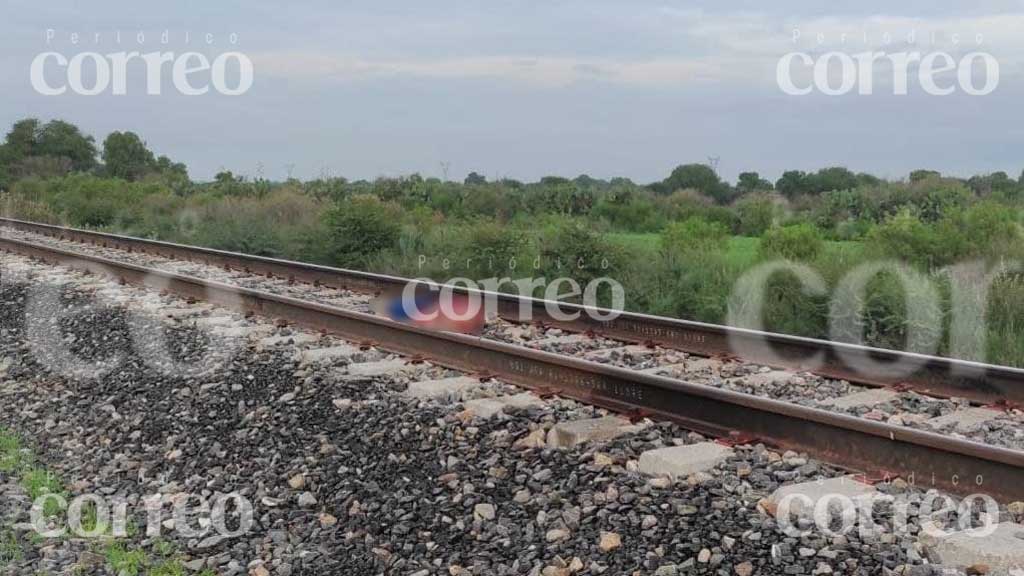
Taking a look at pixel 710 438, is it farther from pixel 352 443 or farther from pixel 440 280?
pixel 440 280

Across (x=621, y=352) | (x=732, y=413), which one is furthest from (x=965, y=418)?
(x=621, y=352)

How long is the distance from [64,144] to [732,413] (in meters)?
71.2

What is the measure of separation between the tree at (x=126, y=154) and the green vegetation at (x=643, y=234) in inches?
949

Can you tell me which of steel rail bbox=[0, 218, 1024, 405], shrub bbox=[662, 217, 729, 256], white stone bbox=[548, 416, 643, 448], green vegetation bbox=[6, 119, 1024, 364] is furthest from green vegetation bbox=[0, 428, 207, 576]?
shrub bbox=[662, 217, 729, 256]

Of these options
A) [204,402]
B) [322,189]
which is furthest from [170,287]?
[322,189]

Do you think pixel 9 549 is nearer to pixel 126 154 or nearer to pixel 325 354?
pixel 325 354

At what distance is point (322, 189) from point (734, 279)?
66.6 ft

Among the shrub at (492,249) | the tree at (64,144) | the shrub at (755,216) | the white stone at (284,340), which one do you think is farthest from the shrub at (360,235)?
the tree at (64,144)

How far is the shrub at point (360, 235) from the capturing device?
17.3 metres

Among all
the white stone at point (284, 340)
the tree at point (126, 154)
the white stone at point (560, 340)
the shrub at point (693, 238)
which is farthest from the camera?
the tree at point (126, 154)

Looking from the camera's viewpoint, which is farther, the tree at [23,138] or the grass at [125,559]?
the tree at [23,138]

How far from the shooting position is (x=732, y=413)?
18.6 ft

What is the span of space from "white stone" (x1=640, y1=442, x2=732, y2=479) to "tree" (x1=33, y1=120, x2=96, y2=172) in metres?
69.2

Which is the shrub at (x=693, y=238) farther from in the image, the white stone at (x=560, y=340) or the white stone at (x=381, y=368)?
the white stone at (x=381, y=368)
